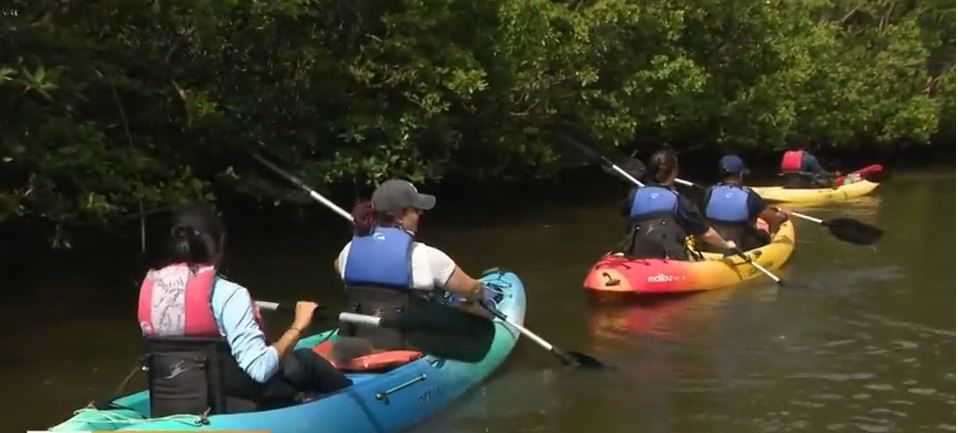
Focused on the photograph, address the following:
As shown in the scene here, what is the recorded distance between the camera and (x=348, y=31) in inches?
455

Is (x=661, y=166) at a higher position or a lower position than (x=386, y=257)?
higher

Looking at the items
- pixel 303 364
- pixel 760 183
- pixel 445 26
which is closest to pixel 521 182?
pixel 760 183

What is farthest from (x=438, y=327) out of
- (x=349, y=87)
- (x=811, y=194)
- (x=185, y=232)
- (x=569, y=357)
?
(x=811, y=194)

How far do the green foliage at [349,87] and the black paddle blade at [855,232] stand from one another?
12.6 feet

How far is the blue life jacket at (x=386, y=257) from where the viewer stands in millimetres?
5828

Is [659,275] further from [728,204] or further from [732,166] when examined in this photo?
[732,166]

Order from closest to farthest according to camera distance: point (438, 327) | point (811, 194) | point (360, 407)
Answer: point (360, 407) → point (438, 327) → point (811, 194)

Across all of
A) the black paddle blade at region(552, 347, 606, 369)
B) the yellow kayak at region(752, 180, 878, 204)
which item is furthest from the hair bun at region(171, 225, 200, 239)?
the yellow kayak at region(752, 180, 878, 204)

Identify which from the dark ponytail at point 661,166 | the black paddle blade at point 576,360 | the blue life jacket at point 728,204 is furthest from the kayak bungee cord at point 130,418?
the blue life jacket at point 728,204

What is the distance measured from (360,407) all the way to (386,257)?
79cm

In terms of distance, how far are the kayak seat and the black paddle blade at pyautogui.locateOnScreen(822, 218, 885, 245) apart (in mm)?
6137

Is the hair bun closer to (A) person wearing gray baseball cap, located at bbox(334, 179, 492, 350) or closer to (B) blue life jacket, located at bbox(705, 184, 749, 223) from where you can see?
(A) person wearing gray baseball cap, located at bbox(334, 179, 492, 350)

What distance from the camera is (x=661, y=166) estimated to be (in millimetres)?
8867

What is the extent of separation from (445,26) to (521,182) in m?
7.40
